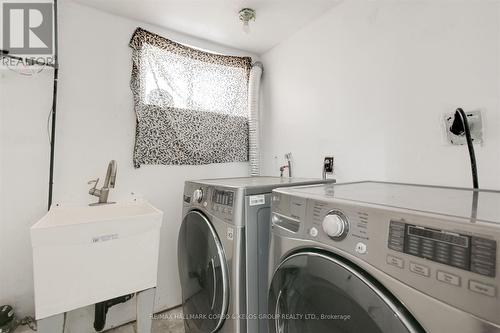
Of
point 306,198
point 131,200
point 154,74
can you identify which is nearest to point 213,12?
point 154,74

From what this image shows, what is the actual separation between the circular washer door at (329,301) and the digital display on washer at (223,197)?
0.38 metres

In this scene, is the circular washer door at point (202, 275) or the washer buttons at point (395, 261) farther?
the circular washer door at point (202, 275)

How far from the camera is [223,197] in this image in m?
1.14

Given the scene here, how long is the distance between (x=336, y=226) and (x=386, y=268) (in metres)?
0.14

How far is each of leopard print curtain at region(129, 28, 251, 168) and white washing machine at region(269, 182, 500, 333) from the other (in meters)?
1.30

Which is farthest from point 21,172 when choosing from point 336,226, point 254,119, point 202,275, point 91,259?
point 336,226

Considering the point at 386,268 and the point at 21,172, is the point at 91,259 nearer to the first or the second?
the point at 21,172

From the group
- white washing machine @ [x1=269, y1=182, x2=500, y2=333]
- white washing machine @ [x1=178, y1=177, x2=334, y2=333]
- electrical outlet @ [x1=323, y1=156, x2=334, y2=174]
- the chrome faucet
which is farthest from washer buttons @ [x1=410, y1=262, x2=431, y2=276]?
the chrome faucet

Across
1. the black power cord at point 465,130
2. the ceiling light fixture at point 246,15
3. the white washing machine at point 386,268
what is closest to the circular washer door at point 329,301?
the white washing machine at point 386,268

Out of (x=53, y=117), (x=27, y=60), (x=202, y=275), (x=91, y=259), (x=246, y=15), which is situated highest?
(x=246, y=15)

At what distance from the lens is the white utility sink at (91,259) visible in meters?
0.97

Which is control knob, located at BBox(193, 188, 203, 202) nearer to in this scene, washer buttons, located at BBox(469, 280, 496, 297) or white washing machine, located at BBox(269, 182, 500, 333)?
white washing machine, located at BBox(269, 182, 500, 333)

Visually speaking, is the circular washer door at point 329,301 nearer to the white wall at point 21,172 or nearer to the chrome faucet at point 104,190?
the chrome faucet at point 104,190

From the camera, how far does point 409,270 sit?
51cm
